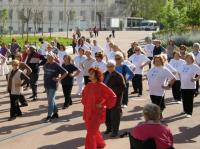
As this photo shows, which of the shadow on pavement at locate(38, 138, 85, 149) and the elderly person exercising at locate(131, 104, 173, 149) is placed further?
the shadow on pavement at locate(38, 138, 85, 149)

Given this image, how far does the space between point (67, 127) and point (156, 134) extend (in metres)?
6.41

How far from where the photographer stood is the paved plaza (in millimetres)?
10734

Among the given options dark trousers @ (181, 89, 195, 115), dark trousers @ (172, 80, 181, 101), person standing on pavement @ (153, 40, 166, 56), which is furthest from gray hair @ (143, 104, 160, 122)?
person standing on pavement @ (153, 40, 166, 56)

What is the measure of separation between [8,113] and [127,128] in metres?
4.10

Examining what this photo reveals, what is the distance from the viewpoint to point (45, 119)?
1340 cm

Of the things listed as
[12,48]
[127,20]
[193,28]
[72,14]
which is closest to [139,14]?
[127,20]

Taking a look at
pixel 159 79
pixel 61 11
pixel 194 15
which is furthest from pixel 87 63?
pixel 61 11

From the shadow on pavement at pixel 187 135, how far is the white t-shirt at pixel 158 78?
104 cm

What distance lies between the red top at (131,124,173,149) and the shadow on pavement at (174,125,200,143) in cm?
471

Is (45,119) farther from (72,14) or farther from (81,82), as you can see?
(72,14)

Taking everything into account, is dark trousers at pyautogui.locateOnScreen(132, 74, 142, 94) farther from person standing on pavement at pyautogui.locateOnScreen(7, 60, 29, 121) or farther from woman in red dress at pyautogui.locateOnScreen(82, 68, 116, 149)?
woman in red dress at pyautogui.locateOnScreen(82, 68, 116, 149)

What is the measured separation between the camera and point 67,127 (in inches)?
489

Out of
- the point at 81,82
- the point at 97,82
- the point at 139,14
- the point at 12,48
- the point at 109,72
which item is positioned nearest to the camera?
the point at 97,82

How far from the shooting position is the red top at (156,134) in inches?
244
